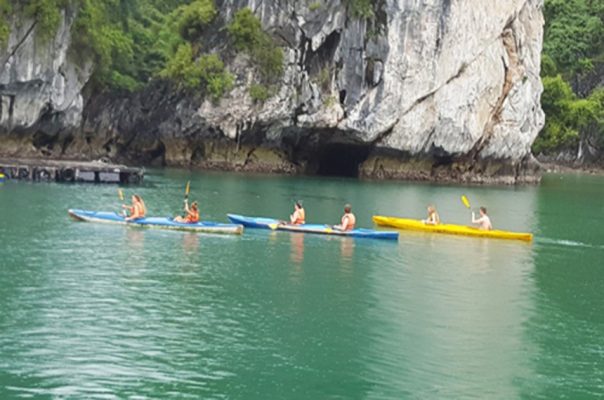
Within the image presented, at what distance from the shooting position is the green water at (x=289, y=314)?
15.4 metres

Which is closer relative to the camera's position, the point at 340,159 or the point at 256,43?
the point at 256,43

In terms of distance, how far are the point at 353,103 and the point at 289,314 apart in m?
49.2

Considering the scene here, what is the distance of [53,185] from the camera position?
47.8 metres

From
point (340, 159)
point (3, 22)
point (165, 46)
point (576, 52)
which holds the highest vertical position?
point (576, 52)

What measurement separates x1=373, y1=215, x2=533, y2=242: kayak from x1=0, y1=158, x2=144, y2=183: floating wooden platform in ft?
66.0

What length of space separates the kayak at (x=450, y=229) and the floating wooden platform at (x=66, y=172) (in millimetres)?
20122

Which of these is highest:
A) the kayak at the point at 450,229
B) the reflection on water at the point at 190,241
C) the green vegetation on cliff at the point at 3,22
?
the green vegetation on cliff at the point at 3,22

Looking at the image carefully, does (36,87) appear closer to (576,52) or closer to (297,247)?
(297,247)

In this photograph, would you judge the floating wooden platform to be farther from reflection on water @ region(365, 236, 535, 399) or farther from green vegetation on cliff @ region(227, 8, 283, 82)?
reflection on water @ region(365, 236, 535, 399)

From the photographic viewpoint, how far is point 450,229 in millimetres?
36406

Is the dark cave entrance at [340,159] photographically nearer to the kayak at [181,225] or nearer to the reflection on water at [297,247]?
the reflection on water at [297,247]

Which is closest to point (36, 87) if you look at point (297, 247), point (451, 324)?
point (297, 247)

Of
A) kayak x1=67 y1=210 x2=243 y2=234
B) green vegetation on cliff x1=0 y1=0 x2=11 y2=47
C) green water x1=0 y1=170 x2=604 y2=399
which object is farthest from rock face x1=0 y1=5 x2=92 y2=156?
kayak x1=67 y1=210 x2=243 y2=234

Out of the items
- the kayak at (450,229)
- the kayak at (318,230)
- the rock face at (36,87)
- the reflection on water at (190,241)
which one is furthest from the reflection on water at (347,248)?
the rock face at (36,87)
